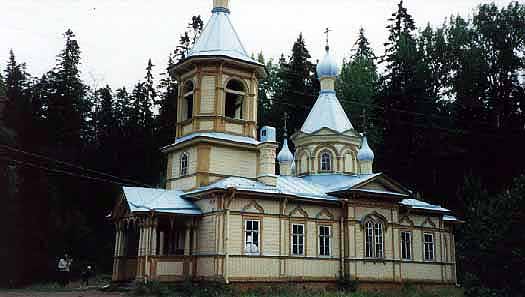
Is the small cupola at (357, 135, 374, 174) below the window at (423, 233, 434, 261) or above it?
above

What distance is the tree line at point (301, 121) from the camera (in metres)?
31.9

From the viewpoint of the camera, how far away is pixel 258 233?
857 inches

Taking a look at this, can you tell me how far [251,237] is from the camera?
71.0 ft

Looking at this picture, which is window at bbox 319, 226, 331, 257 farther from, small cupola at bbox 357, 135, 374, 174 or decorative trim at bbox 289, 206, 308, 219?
small cupola at bbox 357, 135, 374, 174

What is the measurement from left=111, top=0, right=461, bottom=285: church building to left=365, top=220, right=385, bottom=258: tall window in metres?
0.04

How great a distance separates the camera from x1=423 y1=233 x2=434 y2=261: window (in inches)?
1064

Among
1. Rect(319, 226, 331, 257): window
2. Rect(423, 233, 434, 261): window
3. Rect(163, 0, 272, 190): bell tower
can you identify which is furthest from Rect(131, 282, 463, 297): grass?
Rect(423, 233, 434, 261): window

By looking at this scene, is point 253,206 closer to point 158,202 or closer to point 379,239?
point 158,202

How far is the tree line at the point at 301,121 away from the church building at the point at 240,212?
4561 millimetres

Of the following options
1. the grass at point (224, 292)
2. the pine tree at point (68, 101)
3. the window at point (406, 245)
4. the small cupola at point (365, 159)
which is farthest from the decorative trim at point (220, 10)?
the pine tree at point (68, 101)

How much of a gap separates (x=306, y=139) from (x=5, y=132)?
15.0 metres

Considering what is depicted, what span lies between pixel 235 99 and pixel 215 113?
1980 millimetres

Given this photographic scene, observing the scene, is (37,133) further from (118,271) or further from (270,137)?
(270,137)

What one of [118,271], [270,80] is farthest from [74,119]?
[118,271]
